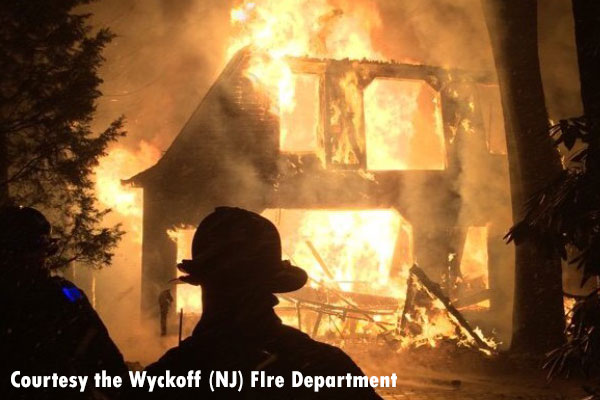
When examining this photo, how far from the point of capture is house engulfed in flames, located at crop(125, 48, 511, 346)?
1579cm

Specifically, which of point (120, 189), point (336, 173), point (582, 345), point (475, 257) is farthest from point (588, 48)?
point (120, 189)

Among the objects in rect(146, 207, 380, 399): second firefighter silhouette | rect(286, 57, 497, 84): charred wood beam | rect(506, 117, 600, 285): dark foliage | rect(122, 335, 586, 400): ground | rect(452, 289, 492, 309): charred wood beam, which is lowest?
rect(122, 335, 586, 400): ground

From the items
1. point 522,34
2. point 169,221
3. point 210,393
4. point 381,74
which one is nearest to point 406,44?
point 381,74

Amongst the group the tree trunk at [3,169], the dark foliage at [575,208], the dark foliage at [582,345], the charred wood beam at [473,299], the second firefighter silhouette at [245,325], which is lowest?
the charred wood beam at [473,299]

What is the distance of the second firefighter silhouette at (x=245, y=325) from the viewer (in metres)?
1.73

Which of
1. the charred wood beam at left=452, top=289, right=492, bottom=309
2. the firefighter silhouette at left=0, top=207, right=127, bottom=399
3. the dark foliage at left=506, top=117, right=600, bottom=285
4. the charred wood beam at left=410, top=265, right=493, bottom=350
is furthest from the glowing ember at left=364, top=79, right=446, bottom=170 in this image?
the firefighter silhouette at left=0, top=207, right=127, bottom=399

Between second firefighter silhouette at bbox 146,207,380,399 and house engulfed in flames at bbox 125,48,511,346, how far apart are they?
12.7m

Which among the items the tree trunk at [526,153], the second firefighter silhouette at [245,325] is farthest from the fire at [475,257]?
the second firefighter silhouette at [245,325]

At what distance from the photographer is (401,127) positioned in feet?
65.8

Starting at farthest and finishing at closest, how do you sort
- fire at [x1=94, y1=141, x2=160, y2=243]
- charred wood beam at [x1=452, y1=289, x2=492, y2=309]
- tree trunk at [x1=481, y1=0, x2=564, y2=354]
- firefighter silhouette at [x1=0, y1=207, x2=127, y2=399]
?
1. fire at [x1=94, y1=141, x2=160, y2=243]
2. charred wood beam at [x1=452, y1=289, x2=492, y2=309]
3. tree trunk at [x1=481, y1=0, x2=564, y2=354]
4. firefighter silhouette at [x1=0, y1=207, x2=127, y2=399]

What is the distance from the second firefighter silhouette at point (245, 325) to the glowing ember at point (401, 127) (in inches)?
653

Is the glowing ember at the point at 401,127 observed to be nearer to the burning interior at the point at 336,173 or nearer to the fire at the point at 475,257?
the burning interior at the point at 336,173

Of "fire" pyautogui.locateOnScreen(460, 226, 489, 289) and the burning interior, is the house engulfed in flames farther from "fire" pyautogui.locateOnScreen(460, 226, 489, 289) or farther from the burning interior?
"fire" pyautogui.locateOnScreen(460, 226, 489, 289)

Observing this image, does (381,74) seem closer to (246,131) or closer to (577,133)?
(246,131)
